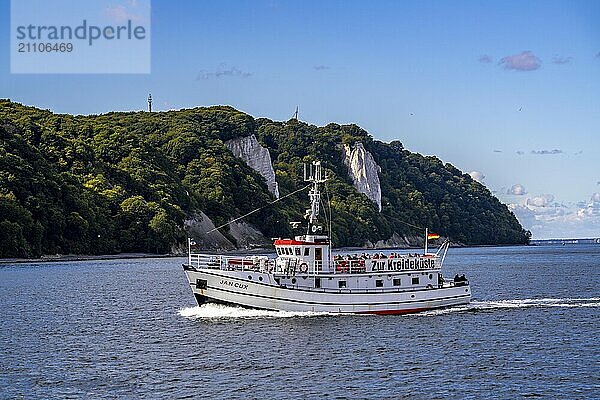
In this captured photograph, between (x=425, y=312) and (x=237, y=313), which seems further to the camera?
(x=425, y=312)

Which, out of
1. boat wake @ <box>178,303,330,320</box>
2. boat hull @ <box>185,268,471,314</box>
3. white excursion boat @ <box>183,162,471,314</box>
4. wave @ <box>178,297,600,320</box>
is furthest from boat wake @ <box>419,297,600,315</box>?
boat wake @ <box>178,303,330,320</box>

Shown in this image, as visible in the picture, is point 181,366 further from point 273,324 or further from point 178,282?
point 178,282

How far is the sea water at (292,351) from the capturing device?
143ft

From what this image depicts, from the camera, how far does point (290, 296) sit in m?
64.6

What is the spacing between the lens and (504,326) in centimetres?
6500

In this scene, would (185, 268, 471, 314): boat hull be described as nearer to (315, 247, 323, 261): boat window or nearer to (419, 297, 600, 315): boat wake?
(315, 247, 323, 261): boat window

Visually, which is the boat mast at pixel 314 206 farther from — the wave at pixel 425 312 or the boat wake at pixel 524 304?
the boat wake at pixel 524 304

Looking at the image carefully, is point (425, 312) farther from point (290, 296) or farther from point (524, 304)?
point (524, 304)

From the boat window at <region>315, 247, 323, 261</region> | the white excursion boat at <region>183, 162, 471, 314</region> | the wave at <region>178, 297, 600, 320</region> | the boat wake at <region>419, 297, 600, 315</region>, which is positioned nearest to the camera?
the white excursion boat at <region>183, 162, 471, 314</region>

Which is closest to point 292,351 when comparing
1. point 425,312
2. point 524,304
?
point 425,312

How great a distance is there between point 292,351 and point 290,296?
1134 cm

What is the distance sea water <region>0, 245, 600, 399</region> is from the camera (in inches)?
1721

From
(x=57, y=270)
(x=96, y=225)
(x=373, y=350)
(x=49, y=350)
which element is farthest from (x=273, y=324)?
(x=96, y=225)

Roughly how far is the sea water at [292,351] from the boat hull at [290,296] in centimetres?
81
